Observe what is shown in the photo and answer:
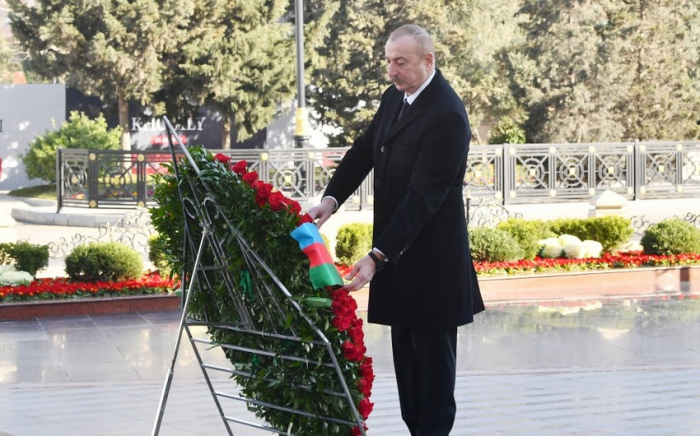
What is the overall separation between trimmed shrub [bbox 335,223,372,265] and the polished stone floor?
2.10 m

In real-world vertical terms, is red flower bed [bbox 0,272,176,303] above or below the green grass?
below

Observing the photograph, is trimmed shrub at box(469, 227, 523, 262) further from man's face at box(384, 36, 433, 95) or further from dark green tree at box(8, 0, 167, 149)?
dark green tree at box(8, 0, 167, 149)

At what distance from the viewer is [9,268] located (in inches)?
441

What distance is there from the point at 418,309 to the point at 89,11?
96.0ft

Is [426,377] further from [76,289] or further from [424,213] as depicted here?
[76,289]

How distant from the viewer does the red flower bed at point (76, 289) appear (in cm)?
1059

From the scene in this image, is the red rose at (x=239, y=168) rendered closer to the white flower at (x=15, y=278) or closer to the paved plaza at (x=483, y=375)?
the paved plaza at (x=483, y=375)

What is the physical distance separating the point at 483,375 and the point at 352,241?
197 inches

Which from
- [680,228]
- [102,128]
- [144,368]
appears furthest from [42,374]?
[102,128]

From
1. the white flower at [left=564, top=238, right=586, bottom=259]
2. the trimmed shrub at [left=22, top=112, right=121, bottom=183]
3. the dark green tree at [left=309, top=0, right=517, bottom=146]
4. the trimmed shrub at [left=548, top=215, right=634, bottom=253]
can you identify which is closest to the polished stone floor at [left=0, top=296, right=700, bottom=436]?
the white flower at [left=564, top=238, right=586, bottom=259]

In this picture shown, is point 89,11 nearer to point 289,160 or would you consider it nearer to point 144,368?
point 289,160

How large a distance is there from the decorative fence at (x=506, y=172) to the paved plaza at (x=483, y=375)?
33.4ft

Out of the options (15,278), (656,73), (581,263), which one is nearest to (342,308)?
(15,278)

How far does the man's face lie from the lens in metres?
4.36
